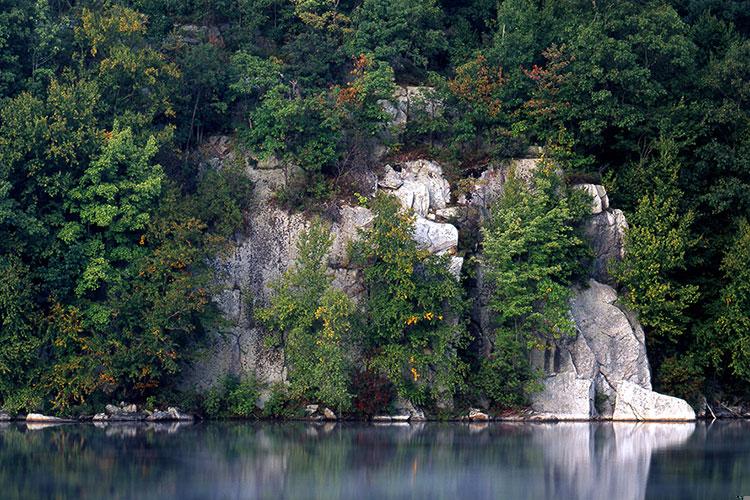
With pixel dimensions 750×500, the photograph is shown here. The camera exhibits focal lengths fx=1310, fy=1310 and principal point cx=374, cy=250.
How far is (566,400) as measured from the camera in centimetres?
4309

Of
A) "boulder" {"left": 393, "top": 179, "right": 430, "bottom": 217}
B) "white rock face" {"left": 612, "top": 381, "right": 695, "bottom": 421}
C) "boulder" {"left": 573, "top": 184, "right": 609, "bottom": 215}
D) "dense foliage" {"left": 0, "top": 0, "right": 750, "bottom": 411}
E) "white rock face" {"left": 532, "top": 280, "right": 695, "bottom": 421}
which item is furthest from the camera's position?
"boulder" {"left": 573, "top": 184, "right": 609, "bottom": 215}

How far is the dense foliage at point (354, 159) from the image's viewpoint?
1625 inches

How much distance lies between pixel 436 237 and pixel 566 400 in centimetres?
690

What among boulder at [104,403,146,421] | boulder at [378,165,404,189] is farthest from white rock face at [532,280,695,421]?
boulder at [104,403,146,421]

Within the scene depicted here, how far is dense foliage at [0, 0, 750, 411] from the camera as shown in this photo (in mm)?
41281

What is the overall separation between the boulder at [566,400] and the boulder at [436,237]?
5.56 metres

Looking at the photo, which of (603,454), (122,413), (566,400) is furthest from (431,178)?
(603,454)

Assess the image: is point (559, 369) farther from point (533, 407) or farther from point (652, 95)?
point (652, 95)

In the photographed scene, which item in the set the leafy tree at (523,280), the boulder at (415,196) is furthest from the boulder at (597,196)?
the boulder at (415,196)

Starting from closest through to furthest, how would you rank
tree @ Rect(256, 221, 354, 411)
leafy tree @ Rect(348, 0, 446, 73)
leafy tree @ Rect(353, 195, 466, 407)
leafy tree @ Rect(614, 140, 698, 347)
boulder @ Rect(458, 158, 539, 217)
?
1. tree @ Rect(256, 221, 354, 411)
2. leafy tree @ Rect(353, 195, 466, 407)
3. leafy tree @ Rect(614, 140, 698, 347)
4. boulder @ Rect(458, 158, 539, 217)
5. leafy tree @ Rect(348, 0, 446, 73)

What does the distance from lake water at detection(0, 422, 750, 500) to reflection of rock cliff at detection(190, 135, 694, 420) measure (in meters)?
2.74

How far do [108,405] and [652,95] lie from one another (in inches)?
843

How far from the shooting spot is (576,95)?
46625 millimetres

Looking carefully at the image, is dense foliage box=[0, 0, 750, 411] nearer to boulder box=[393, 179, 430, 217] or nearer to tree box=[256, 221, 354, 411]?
tree box=[256, 221, 354, 411]
